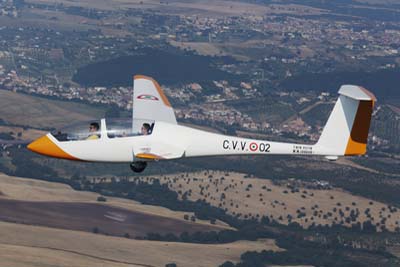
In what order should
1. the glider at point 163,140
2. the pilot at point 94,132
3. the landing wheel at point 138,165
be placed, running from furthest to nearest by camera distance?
the landing wheel at point 138,165 < the pilot at point 94,132 < the glider at point 163,140

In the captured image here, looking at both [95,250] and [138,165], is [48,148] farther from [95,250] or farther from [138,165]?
[95,250]

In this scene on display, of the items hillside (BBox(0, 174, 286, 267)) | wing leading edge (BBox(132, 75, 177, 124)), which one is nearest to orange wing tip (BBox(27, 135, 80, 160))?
wing leading edge (BBox(132, 75, 177, 124))

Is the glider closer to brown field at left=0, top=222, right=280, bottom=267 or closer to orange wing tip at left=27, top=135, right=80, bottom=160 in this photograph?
orange wing tip at left=27, top=135, right=80, bottom=160

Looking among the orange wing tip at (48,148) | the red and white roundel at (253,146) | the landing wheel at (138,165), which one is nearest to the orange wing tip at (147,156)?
the landing wheel at (138,165)

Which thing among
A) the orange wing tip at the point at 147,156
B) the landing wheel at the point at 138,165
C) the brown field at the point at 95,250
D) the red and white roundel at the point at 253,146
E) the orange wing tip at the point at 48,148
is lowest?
the brown field at the point at 95,250

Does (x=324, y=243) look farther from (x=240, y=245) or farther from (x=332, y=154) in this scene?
(x=332, y=154)

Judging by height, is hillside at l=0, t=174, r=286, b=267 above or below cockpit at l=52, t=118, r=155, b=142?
below

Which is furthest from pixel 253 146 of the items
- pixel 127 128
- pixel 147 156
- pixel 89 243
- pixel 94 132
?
pixel 89 243

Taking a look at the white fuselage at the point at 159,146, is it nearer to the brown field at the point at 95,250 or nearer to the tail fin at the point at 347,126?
the tail fin at the point at 347,126
